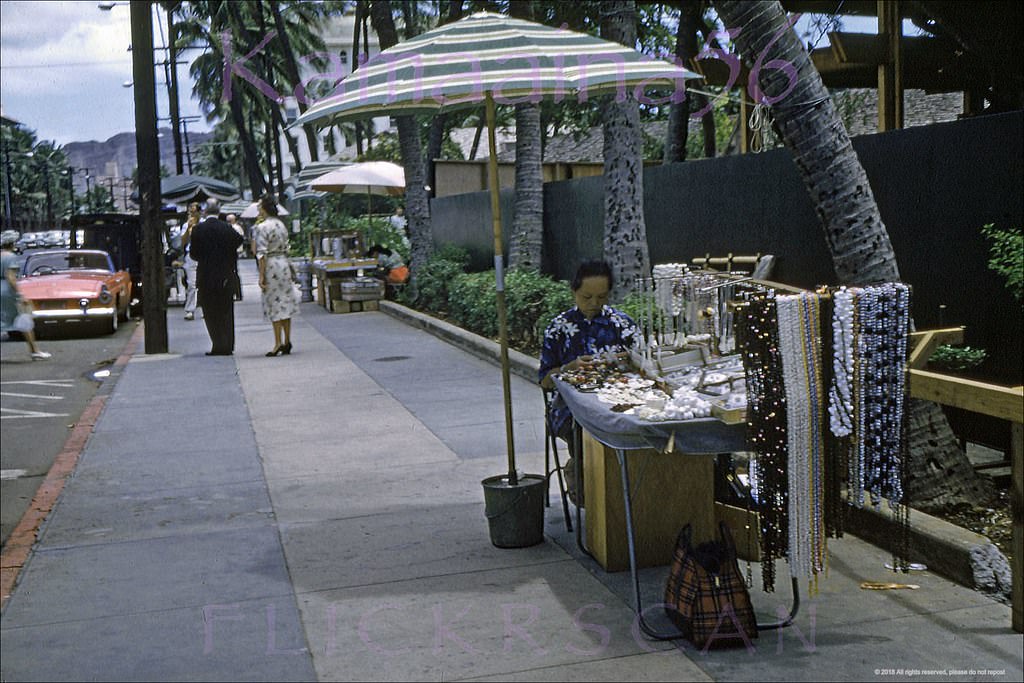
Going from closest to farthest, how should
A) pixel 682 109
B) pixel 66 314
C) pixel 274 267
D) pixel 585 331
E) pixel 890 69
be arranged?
pixel 585 331
pixel 890 69
pixel 274 267
pixel 682 109
pixel 66 314

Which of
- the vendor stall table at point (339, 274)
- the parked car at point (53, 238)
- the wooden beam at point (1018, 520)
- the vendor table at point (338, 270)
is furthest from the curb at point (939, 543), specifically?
the parked car at point (53, 238)

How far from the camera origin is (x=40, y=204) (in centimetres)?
2442

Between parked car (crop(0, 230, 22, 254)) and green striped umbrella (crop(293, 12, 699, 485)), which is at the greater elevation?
green striped umbrella (crop(293, 12, 699, 485))

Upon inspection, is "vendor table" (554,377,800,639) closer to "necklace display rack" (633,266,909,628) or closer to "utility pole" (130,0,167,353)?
"necklace display rack" (633,266,909,628)

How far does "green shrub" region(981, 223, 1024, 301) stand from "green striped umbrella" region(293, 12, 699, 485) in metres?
2.05

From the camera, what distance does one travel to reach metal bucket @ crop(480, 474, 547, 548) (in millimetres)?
5934

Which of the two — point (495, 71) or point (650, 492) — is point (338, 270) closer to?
point (495, 71)

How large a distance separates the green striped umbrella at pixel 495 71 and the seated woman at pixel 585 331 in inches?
14.6

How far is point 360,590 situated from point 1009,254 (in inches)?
173

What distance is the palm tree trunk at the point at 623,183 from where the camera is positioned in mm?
12203

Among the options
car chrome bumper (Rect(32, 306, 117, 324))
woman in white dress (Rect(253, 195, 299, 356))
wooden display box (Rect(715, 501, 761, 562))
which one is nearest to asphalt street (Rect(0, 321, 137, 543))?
car chrome bumper (Rect(32, 306, 117, 324))

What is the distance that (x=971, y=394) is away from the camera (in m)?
4.66

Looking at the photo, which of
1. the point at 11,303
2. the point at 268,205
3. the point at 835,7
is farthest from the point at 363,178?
the point at 835,7

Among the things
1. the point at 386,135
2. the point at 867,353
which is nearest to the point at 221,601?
the point at 867,353
